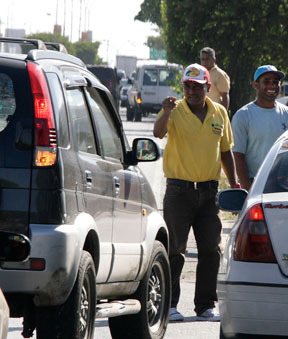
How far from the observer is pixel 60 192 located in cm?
553

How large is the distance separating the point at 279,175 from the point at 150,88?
4045cm

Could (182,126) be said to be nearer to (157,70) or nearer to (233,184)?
(233,184)

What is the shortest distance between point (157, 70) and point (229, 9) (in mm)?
17519

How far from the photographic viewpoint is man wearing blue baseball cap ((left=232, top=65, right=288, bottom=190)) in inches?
340

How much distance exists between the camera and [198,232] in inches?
336

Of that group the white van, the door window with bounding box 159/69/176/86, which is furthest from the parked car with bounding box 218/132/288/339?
the door window with bounding box 159/69/176/86

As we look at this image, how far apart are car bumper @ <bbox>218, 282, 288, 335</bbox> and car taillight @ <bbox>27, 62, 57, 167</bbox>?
1153mm

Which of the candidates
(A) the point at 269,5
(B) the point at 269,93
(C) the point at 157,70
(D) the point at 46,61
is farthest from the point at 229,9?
(D) the point at 46,61

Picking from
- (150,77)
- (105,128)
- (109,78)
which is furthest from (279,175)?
(150,77)

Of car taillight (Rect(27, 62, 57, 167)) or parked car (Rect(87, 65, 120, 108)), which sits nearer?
car taillight (Rect(27, 62, 57, 167))

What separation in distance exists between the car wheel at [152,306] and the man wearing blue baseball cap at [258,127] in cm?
137

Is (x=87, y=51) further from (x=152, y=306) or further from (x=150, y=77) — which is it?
(x=152, y=306)

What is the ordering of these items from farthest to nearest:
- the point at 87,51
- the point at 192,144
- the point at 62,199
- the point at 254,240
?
1. the point at 87,51
2. the point at 192,144
3. the point at 62,199
4. the point at 254,240

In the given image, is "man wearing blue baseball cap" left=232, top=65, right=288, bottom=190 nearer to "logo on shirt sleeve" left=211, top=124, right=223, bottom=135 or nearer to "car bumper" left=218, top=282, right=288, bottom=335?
"logo on shirt sleeve" left=211, top=124, right=223, bottom=135
